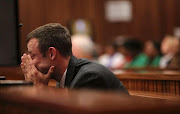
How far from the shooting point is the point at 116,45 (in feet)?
29.1

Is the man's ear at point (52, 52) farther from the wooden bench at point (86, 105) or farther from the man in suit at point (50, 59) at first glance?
the wooden bench at point (86, 105)

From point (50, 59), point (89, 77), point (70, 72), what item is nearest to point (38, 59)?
point (50, 59)

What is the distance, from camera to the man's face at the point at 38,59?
223 cm

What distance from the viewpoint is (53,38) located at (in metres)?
2.21

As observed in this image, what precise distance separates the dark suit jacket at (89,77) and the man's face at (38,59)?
17 cm

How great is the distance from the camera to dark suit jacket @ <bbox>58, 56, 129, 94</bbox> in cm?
192

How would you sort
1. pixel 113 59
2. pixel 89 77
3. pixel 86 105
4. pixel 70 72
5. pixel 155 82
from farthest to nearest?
pixel 113 59 < pixel 155 82 < pixel 70 72 < pixel 89 77 < pixel 86 105

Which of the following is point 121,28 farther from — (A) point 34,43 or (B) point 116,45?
(A) point 34,43

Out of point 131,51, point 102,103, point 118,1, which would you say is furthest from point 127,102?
point 118,1

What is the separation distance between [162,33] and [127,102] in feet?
34.0

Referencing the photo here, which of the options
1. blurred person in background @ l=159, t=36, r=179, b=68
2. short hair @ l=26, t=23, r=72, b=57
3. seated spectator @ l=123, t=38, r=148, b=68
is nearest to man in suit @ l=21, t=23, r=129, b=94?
short hair @ l=26, t=23, r=72, b=57

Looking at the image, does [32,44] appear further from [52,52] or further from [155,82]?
[155,82]

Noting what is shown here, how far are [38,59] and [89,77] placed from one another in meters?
0.47

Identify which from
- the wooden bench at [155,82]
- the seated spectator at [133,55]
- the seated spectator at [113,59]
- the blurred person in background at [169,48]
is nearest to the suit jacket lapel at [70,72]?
the wooden bench at [155,82]
